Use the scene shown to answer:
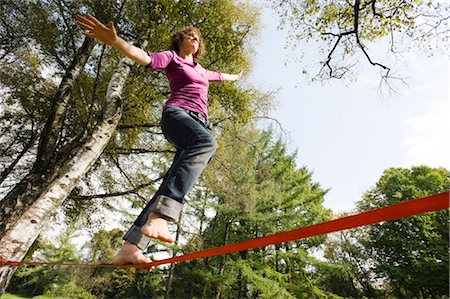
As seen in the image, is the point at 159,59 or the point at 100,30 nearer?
A: the point at 100,30

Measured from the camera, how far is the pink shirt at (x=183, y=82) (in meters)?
2.27

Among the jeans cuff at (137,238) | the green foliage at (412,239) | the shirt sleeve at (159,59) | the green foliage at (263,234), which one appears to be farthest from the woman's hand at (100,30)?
the green foliage at (412,239)

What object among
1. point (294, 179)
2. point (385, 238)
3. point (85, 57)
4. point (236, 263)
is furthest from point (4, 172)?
point (385, 238)

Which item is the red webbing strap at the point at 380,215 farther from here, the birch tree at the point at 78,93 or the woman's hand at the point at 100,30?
the birch tree at the point at 78,93

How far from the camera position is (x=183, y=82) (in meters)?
2.41

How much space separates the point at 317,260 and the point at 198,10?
15516 mm

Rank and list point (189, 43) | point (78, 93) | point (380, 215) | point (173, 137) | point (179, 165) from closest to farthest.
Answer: point (380, 215) < point (179, 165) < point (173, 137) < point (189, 43) < point (78, 93)

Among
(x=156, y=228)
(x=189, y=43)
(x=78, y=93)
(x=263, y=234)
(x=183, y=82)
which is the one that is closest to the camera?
(x=156, y=228)

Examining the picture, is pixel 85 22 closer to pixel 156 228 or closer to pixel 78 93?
pixel 156 228

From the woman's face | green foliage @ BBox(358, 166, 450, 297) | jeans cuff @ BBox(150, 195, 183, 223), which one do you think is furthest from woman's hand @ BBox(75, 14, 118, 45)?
green foliage @ BBox(358, 166, 450, 297)

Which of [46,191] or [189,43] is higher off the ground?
[189,43]

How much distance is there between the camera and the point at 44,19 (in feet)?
22.7

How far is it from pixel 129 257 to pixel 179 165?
0.74 meters

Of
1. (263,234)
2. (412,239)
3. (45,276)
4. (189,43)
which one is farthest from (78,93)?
(45,276)
